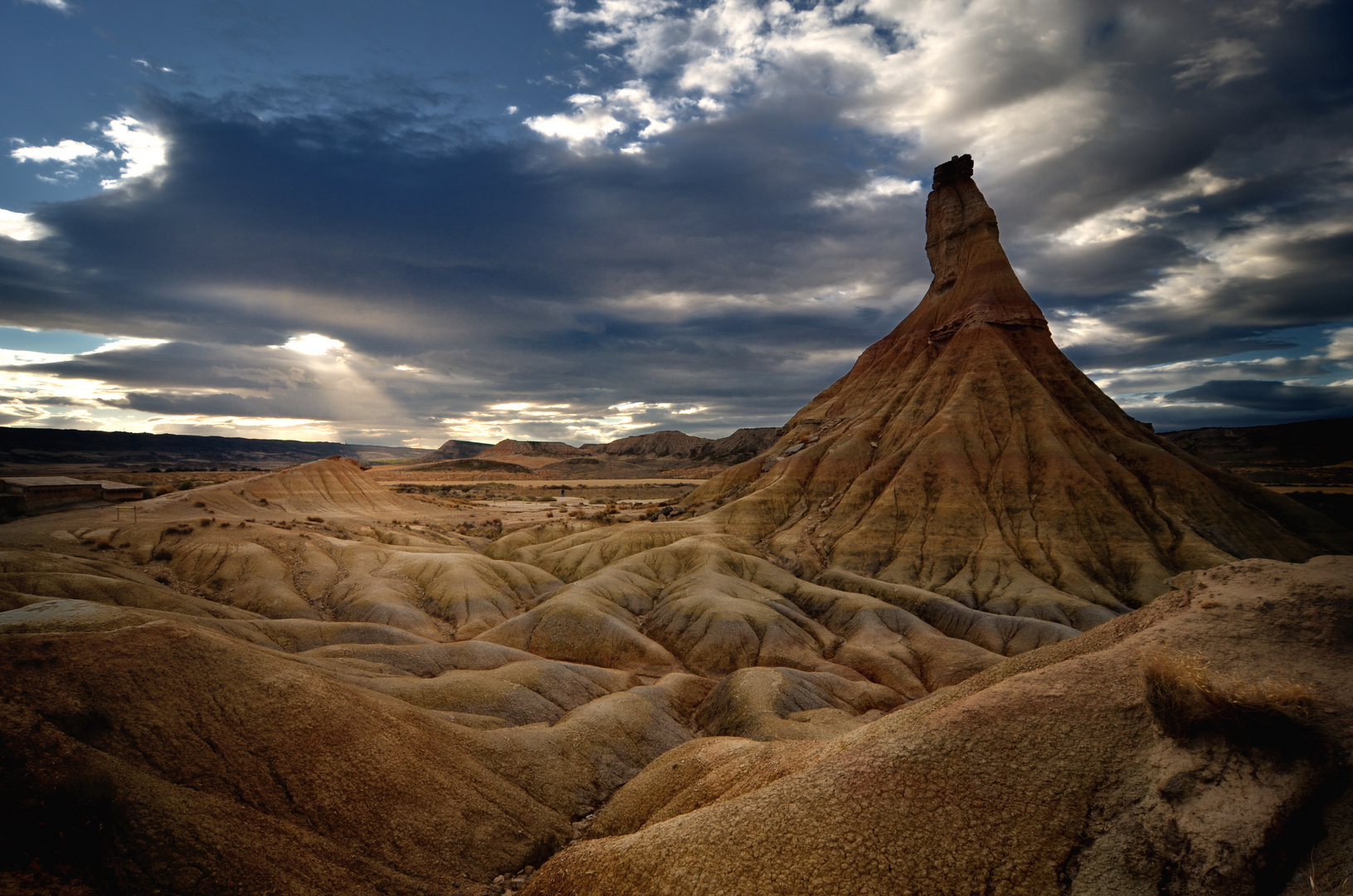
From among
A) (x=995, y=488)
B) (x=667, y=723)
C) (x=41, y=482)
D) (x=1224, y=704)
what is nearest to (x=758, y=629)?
(x=667, y=723)

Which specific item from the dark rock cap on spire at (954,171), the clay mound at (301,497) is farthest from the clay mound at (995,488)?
the clay mound at (301,497)

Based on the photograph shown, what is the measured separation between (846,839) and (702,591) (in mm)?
45195

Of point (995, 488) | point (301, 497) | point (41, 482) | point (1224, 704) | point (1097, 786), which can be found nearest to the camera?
point (1224, 704)

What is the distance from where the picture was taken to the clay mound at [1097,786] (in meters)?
9.69

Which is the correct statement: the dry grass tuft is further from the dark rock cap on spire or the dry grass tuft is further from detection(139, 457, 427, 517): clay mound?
the dark rock cap on spire

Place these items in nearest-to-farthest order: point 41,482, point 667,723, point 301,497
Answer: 1. point 667,723
2. point 41,482
3. point 301,497

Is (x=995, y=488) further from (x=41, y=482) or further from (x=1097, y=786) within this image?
(x=41, y=482)

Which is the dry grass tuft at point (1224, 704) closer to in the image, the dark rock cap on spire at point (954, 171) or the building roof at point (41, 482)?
the building roof at point (41, 482)

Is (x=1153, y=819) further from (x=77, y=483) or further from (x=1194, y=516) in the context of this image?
(x=77, y=483)

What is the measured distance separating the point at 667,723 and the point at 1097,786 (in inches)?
941

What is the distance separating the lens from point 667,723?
1261 inches

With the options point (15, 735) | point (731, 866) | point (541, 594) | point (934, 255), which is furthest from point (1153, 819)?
point (934, 255)

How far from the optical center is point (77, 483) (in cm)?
6825

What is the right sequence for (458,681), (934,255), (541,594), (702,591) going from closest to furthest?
1. (458,681)
2. (702,591)
3. (541,594)
4. (934,255)
